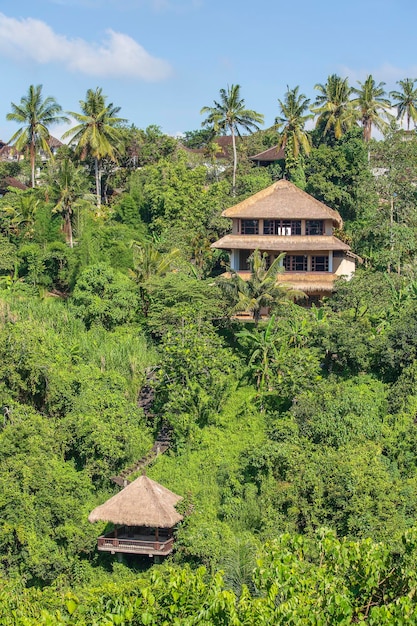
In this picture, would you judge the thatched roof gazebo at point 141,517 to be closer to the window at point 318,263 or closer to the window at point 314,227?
the window at point 318,263

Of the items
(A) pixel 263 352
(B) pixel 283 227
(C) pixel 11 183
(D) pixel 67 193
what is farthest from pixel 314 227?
(C) pixel 11 183

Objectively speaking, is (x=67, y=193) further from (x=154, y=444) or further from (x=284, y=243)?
(x=154, y=444)

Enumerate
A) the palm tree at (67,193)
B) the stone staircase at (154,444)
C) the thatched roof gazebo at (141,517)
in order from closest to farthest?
the thatched roof gazebo at (141,517), the stone staircase at (154,444), the palm tree at (67,193)

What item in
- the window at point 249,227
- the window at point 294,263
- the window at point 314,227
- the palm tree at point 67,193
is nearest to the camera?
the window at point 294,263

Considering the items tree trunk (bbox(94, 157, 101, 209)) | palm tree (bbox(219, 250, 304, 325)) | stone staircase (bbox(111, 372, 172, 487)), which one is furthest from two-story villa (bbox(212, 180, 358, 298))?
tree trunk (bbox(94, 157, 101, 209))

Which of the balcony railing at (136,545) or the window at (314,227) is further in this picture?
the window at (314,227)

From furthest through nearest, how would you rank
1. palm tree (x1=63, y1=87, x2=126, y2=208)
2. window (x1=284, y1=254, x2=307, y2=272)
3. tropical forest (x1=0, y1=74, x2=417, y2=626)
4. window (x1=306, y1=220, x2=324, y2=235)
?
palm tree (x1=63, y1=87, x2=126, y2=208)
window (x1=306, y1=220, x2=324, y2=235)
window (x1=284, y1=254, x2=307, y2=272)
tropical forest (x1=0, y1=74, x2=417, y2=626)

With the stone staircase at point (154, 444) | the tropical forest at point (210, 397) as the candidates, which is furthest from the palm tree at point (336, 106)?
the stone staircase at point (154, 444)

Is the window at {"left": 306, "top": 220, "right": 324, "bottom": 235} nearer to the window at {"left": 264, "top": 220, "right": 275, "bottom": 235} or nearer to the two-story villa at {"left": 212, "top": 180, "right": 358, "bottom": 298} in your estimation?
the two-story villa at {"left": 212, "top": 180, "right": 358, "bottom": 298}
